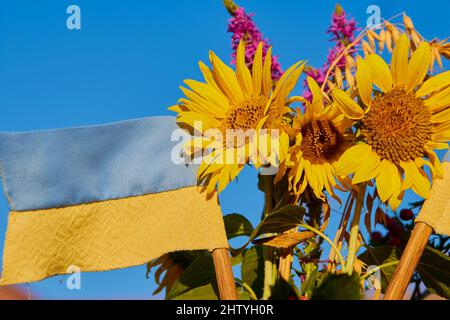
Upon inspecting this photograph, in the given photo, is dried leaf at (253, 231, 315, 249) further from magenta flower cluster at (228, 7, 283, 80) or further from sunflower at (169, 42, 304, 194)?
magenta flower cluster at (228, 7, 283, 80)

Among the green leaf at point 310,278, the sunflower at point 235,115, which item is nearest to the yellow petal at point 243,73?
the sunflower at point 235,115

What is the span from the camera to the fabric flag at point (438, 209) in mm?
558

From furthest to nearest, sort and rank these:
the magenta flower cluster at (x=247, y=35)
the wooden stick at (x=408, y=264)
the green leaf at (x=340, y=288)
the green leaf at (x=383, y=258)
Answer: the magenta flower cluster at (x=247, y=35) → the green leaf at (x=383, y=258) → the wooden stick at (x=408, y=264) → the green leaf at (x=340, y=288)

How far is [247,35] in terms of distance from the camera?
873 millimetres

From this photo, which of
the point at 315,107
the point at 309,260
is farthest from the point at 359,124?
the point at 309,260

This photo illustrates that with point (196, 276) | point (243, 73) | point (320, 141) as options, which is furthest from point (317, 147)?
point (196, 276)

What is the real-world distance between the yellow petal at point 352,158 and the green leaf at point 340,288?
0.16 meters

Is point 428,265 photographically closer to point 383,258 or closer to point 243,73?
point 383,258

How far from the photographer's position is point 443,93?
57 centimetres

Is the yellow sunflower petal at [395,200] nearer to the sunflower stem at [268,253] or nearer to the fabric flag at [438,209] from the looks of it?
the fabric flag at [438,209]

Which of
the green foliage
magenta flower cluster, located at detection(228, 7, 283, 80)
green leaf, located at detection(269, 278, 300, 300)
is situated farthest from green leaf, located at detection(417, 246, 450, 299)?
magenta flower cluster, located at detection(228, 7, 283, 80)

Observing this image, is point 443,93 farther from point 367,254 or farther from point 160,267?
point 160,267

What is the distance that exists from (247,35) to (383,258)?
1.31 ft

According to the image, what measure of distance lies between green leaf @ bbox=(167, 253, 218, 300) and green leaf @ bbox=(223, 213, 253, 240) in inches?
1.6
